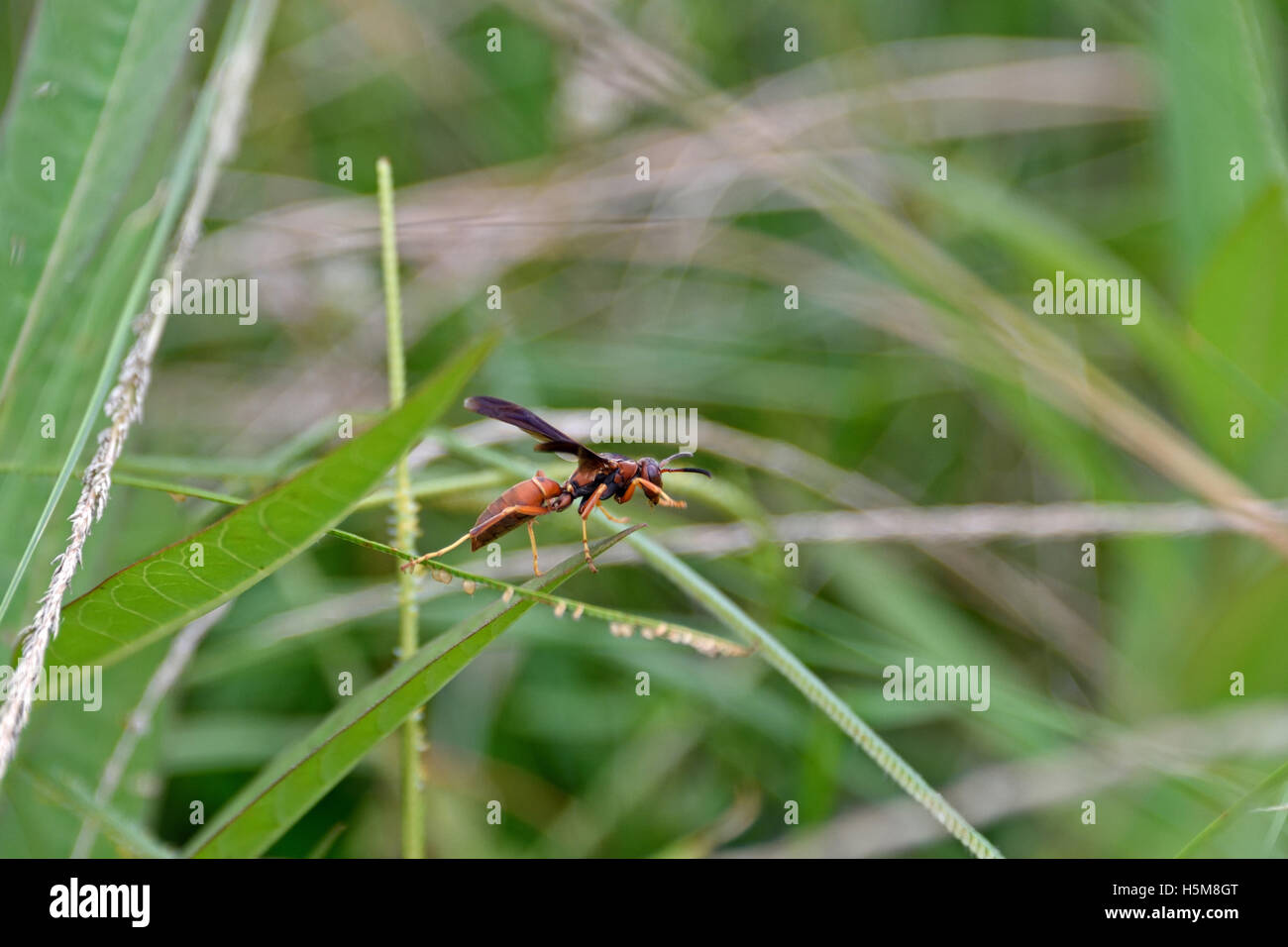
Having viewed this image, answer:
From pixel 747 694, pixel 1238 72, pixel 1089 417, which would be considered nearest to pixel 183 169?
pixel 747 694

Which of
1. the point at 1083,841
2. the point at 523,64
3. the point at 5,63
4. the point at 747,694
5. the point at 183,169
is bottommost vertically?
the point at 1083,841

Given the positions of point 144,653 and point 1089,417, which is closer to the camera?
point 144,653


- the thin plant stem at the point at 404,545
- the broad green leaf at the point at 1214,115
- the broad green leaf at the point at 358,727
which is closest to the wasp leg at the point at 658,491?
the thin plant stem at the point at 404,545

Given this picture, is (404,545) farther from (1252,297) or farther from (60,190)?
(1252,297)

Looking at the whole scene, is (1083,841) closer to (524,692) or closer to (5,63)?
(524,692)

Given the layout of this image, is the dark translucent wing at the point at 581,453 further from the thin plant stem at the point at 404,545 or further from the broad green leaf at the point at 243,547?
the broad green leaf at the point at 243,547

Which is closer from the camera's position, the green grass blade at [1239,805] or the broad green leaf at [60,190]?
the green grass blade at [1239,805]
